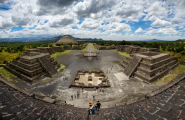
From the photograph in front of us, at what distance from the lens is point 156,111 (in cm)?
657

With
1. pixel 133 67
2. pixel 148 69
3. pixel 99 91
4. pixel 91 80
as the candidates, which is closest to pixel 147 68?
pixel 148 69

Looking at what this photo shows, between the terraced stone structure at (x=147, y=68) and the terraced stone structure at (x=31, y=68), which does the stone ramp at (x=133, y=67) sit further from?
the terraced stone structure at (x=31, y=68)

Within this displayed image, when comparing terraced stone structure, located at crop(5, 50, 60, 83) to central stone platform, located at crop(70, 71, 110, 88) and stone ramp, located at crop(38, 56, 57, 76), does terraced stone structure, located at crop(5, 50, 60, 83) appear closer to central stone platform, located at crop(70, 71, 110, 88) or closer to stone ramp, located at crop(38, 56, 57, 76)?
stone ramp, located at crop(38, 56, 57, 76)

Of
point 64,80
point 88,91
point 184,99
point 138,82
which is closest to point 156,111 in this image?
point 184,99

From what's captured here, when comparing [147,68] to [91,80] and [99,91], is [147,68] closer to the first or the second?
[99,91]

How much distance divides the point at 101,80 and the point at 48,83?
11375mm

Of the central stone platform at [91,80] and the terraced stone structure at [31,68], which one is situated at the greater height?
the terraced stone structure at [31,68]

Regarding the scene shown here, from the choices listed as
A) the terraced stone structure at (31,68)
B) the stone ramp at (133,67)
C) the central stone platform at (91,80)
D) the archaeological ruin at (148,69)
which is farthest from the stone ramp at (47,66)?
the archaeological ruin at (148,69)

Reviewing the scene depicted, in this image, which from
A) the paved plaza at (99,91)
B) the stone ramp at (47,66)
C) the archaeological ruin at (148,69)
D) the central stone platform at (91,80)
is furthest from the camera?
the stone ramp at (47,66)

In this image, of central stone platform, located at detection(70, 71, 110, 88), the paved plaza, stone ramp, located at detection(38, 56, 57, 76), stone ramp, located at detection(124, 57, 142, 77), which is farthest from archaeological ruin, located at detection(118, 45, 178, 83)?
stone ramp, located at detection(38, 56, 57, 76)

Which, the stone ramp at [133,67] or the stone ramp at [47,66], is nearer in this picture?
the stone ramp at [133,67]

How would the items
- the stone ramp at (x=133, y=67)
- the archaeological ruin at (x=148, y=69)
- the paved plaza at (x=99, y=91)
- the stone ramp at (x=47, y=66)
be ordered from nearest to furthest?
the paved plaza at (x=99, y=91)
the archaeological ruin at (x=148, y=69)
the stone ramp at (x=133, y=67)
the stone ramp at (x=47, y=66)

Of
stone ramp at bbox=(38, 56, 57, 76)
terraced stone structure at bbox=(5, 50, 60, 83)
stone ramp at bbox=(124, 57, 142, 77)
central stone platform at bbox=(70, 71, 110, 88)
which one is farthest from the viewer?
stone ramp at bbox=(38, 56, 57, 76)

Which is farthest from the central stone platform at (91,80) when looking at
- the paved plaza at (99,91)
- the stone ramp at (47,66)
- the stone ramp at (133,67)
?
the stone ramp at (47,66)
